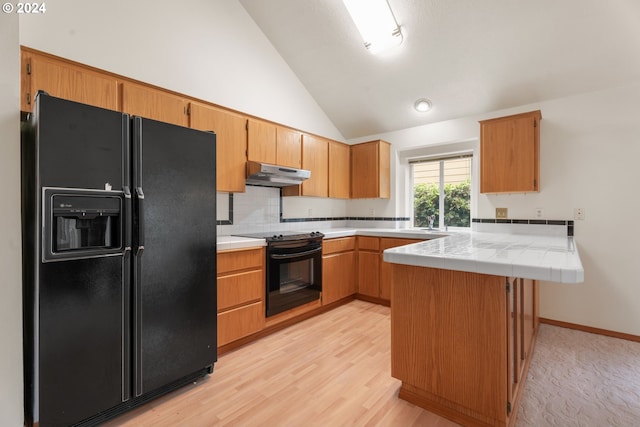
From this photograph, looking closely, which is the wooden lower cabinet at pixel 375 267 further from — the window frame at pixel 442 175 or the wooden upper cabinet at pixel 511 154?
the wooden upper cabinet at pixel 511 154

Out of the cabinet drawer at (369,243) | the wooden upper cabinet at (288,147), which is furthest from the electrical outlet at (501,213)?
the wooden upper cabinet at (288,147)

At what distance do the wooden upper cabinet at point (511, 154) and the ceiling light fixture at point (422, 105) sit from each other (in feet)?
2.36

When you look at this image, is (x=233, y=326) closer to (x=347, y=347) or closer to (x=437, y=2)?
(x=347, y=347)

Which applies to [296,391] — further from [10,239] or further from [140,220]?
[10,239]

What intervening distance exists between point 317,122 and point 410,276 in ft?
9.64

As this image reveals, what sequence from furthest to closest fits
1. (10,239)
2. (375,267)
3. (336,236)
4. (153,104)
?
(375,267), (336,236), (153,104), (10,239)

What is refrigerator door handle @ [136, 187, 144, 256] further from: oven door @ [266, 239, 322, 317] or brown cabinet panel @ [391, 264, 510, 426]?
brown cabinet panel @ [391, 264, 510, 426]

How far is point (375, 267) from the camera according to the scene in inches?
144

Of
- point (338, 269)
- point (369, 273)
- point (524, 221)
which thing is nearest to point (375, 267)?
point (369, 273)

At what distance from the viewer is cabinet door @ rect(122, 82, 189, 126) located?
2137mm

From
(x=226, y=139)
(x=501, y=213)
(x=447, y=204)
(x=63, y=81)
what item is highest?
(x=63, y=81)

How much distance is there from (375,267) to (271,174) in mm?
1764

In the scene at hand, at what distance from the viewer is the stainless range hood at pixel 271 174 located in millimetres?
2812

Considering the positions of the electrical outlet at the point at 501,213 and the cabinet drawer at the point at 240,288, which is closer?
the cabinet drawer at the point at 240,288
